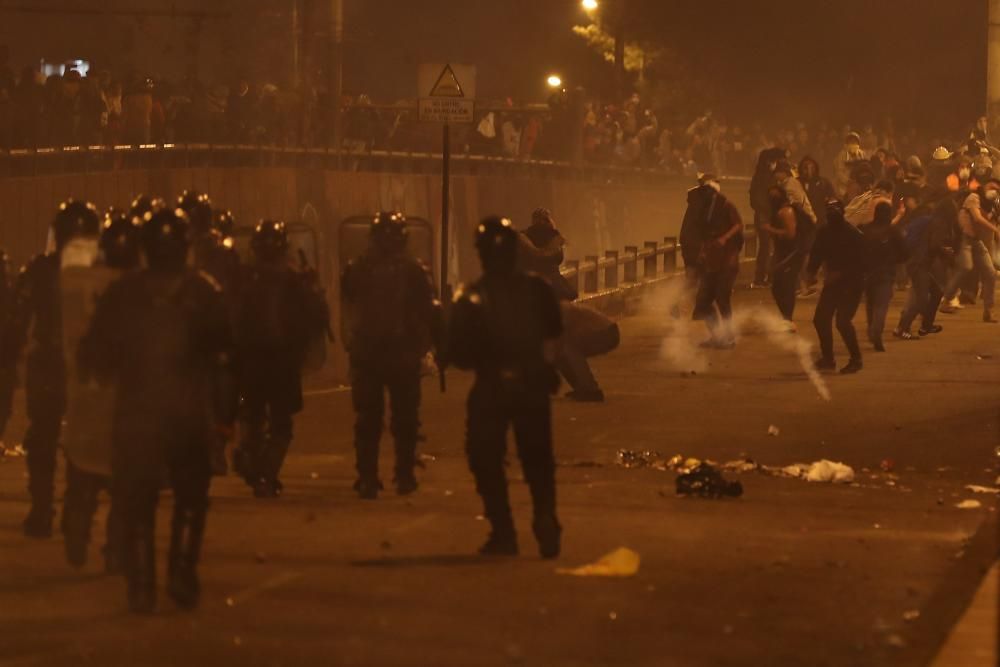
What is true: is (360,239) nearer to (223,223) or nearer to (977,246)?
(223,223)

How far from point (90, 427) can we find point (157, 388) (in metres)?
0.51

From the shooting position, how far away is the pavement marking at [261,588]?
30.9 feet

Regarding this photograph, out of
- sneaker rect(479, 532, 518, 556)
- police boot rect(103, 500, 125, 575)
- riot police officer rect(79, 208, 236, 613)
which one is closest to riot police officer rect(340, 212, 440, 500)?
sneaker rect(479, 532, 518, 556)

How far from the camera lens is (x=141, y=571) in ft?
29.8

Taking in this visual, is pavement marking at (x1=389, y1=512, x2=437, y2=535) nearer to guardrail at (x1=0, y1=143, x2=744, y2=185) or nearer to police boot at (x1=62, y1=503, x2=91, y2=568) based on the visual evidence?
police boot at (x1=62, y1=503, x2=91, y2=568)

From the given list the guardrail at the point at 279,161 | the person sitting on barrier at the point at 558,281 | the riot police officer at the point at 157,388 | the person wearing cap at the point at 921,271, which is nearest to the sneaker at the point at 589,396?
the person sitting on barrier at the point at 558,281

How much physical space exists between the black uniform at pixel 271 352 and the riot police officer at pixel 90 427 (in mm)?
2482

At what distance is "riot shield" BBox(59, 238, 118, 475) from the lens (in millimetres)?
9547

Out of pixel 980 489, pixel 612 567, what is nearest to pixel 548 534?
pixel 612 567

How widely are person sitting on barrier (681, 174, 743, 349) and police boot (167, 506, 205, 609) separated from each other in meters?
14.0

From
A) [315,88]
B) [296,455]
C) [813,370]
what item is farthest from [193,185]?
[296,455]

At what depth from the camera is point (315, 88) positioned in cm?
4075

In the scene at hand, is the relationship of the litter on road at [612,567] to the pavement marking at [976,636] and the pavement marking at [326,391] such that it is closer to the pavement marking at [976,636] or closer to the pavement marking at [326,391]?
the pavement marking at [976,636]

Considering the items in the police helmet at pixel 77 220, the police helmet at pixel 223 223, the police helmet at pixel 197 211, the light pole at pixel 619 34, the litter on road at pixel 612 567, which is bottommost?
the litter on road at pixel 612 567
